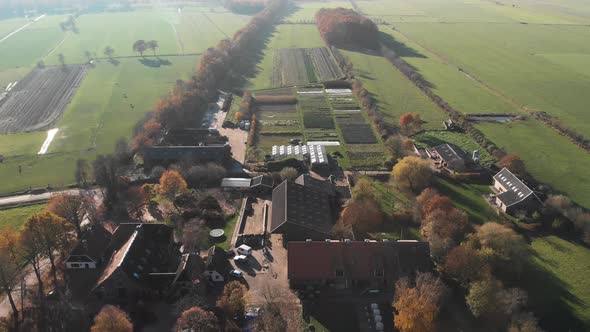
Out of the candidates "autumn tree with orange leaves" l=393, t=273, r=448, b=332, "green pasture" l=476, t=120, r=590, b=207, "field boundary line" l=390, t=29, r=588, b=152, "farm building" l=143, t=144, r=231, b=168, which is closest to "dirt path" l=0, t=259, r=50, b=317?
"farm building" l=143, t=144, r=231, b=168

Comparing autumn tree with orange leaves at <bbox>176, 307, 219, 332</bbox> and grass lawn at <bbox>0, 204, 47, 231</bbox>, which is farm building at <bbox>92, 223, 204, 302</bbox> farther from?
grass lawn at <bbox>0, 204, 47, 231</bbox>

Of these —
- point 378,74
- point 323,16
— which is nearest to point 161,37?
point 323,16

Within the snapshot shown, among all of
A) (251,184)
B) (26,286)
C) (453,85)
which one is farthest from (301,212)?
(453,85)

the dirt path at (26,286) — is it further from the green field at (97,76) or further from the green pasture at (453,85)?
the green pasture at (453,85)

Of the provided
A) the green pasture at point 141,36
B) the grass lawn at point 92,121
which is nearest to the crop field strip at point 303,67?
the grass lawn at point 92,121

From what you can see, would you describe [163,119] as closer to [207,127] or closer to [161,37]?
[207,127]

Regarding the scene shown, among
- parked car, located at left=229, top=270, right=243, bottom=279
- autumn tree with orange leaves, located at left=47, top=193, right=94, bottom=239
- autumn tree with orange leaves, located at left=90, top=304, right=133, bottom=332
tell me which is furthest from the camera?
autumn tree with orange leaves, located at left=47, top=193, right=94, bottom=239

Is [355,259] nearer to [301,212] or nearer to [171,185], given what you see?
[301,212]
